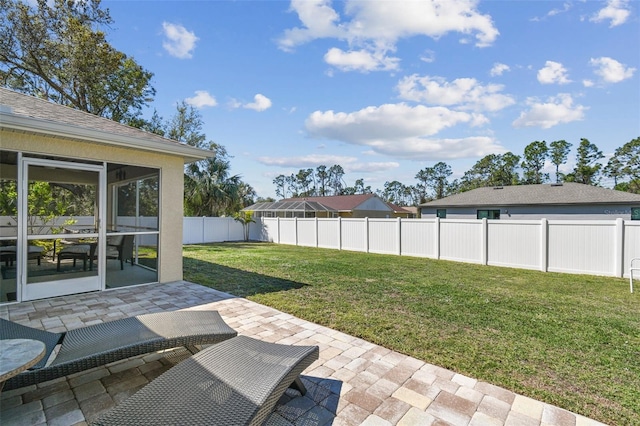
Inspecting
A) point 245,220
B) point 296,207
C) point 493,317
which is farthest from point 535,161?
point 493,317

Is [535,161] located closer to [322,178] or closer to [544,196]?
[544,196]

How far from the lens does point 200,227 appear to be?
58.1 ft

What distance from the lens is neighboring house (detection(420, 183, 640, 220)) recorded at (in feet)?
54.5

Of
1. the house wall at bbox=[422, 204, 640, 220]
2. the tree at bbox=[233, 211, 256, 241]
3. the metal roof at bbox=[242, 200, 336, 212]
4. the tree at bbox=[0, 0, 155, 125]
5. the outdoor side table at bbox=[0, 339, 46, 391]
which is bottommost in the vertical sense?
the outdoor side table at bbox=[0, 339, 46, 391]

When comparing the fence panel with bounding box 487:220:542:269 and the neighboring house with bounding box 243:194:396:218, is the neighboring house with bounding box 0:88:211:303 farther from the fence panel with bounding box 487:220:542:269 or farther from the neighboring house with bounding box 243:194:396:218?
the neighboring house with bounding box 243:194:396:218

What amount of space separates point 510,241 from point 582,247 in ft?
5.66

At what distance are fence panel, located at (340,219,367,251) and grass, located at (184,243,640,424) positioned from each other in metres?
4.64

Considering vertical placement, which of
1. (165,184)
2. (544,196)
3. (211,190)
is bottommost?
(165,184)

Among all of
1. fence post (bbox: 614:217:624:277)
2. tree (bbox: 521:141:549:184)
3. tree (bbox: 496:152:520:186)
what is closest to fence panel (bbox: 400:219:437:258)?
fence post (bbox: 614:217:624:277)

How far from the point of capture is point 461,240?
35.4 feet

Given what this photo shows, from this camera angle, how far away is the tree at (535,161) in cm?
3462

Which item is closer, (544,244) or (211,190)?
(544,244)

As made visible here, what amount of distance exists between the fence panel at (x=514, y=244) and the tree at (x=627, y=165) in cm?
3243

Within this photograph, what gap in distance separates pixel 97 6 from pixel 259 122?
11333 mm
